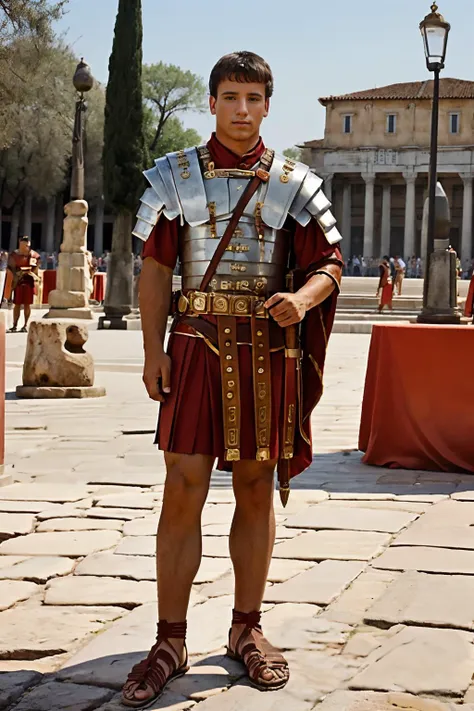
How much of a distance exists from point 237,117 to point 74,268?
20.2 metres

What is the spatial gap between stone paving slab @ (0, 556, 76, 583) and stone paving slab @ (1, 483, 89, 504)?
4.32ft

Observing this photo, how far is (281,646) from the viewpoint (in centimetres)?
396

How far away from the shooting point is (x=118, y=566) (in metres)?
5.04

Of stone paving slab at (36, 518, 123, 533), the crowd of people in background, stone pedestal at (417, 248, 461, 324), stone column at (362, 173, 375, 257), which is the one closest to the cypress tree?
stone pedestal at (417, 248, 461, 324)

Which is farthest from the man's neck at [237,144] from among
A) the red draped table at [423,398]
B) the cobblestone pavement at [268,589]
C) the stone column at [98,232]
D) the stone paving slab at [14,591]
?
the stone column at [98,232]

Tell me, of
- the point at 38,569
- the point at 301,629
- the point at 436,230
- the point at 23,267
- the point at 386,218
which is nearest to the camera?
the point at 301,629

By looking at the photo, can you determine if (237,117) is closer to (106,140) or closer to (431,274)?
(431,274)

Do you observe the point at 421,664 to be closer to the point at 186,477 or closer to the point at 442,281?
the point at 186,477

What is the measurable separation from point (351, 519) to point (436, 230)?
39.4 ft

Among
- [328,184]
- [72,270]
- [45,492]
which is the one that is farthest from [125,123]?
[328,184]

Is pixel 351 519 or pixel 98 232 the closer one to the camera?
pixel 351 519

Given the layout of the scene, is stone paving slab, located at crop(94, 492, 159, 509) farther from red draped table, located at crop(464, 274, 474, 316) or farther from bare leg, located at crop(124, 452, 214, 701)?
red draped table, located at crop(464, 274, 474, 316)

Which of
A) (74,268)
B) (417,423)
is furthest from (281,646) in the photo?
(74,268)

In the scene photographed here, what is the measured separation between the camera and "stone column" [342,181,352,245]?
309 feet
